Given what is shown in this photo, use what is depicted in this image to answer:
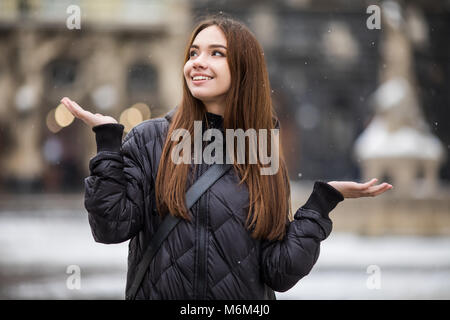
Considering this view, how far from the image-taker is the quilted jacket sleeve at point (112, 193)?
6.50ft

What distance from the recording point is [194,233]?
204 cm

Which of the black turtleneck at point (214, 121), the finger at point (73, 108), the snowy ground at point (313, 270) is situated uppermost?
the finger at point (73, 108)

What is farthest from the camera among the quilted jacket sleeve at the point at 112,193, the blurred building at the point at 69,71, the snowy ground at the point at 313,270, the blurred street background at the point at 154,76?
the blurred building at the point at 69,71

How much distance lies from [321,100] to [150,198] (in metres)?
22.6

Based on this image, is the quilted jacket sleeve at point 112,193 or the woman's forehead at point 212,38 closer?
the quilted jacket sleeve at point 112,193

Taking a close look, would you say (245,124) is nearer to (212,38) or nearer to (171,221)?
(212,38)

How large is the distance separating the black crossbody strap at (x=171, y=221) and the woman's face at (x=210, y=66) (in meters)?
0.26

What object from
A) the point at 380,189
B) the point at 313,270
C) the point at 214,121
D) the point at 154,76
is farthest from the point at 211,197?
the point at 154,76

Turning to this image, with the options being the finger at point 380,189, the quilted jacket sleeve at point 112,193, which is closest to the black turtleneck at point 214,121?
the quilted jacket sleeve at point 112,193

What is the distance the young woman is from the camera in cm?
203

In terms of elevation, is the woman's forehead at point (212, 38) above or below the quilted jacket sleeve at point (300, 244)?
above

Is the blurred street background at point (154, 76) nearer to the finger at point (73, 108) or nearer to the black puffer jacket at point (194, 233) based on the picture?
the black puffer jacket at point (194, 233)

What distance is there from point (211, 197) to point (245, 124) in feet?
0.93
